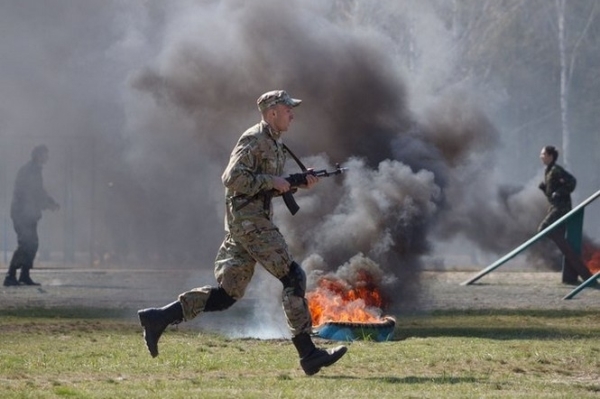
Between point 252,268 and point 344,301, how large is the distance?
3890 mm

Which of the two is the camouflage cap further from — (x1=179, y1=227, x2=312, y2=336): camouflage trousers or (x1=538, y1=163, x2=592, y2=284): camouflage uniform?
(x1=538, y1=163, x2=592, y2=284): camouflage uniform

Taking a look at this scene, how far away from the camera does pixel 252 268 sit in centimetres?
1034

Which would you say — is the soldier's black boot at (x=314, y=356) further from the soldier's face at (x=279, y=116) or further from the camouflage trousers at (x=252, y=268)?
the soldier's face at (x=279, y=116)

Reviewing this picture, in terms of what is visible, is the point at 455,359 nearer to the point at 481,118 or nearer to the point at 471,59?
the point at 481,118

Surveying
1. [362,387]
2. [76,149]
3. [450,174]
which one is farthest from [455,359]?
[76,149]

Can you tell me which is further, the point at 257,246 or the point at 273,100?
the point at 273,100

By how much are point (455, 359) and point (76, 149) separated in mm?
18669

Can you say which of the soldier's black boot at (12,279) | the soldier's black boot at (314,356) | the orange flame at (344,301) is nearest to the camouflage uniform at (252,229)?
the soldier's black boot at (314,356)

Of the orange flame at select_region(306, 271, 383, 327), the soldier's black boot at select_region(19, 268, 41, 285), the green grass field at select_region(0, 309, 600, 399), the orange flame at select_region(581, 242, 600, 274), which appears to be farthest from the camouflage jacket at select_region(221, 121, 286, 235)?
the orange flame at select_region(581, 242, 600, 274)

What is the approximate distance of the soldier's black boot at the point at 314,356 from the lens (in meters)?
9.94

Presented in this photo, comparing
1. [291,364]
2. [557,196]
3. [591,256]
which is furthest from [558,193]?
[291,364]

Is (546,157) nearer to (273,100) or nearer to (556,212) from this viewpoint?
(556,212)

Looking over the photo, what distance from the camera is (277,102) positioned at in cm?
1031

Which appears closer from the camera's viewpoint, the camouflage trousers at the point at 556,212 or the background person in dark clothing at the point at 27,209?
the background person in dark clothing at the point at 27,209
